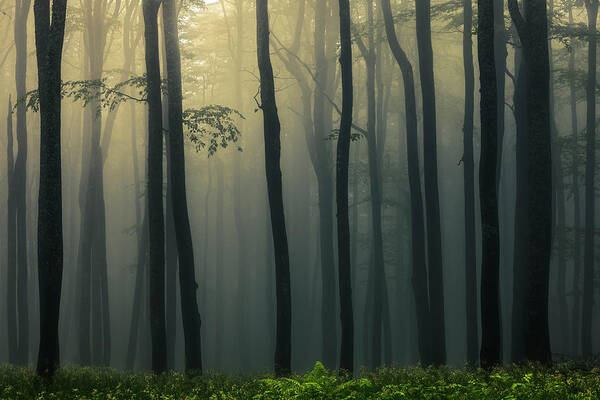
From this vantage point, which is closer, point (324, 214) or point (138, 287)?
point (138, 287)

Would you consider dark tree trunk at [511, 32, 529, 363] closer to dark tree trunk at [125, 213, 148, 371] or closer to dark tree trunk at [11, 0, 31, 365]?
dark tree trunk at [125, 213, 148, 371]

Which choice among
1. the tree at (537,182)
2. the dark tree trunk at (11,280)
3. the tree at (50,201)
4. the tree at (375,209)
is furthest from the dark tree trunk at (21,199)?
the tree at (537,182)

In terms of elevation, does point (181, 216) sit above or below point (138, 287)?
above

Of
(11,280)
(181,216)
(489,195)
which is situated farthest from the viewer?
(11,280)

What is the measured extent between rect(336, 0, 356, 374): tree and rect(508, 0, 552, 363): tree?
12.4 feet

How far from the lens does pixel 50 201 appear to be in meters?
9.58

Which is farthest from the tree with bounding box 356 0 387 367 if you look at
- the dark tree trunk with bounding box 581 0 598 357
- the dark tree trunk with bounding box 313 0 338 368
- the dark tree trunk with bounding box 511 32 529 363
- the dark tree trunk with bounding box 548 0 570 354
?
the dark tree trunk with bounding box 581 0 598 357

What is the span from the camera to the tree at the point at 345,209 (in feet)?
41.9

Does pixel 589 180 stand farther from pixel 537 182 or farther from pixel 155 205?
pixel 155 205

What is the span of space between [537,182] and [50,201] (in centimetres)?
897

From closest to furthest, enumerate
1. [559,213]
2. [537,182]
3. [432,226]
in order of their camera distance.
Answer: [537,182], [432,226], [559,213]

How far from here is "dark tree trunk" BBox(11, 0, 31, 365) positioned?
62.1ft

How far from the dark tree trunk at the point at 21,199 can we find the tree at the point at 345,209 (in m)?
11.4

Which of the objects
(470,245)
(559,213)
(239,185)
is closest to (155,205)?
(470,245)
